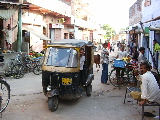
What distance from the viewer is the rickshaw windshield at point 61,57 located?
21.0 feet

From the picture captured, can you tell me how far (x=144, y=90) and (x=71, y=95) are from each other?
2.25m

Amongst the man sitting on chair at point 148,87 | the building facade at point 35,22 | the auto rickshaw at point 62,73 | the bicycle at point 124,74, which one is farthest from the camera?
the building facade at point 35,22

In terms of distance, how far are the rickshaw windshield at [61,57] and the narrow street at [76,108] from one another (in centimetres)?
129

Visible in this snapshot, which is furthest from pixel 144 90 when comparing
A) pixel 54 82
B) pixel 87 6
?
pixel 87 6

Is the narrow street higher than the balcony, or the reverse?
the balcony

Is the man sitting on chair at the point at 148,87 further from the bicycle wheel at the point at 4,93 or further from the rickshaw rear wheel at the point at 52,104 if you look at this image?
the bicycle wheel at the point at 4,93

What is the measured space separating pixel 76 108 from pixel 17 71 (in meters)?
5.94

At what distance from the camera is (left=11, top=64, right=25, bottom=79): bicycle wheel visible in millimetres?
11180

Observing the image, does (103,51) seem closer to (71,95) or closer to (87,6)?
(71,95)

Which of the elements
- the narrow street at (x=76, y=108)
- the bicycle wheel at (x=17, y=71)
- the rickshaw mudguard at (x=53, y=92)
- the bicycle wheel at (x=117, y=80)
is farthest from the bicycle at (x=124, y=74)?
the bicycle wheel at (x=17, y=71)

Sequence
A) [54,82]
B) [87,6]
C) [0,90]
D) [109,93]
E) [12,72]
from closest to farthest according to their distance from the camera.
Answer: [0,90] < [54,82] < [109,93] < [12,72] < [87,6]

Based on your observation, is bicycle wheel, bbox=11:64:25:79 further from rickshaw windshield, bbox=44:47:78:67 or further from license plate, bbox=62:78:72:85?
license plate, bbox=62:78:72:85

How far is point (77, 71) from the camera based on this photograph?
6.38 meters

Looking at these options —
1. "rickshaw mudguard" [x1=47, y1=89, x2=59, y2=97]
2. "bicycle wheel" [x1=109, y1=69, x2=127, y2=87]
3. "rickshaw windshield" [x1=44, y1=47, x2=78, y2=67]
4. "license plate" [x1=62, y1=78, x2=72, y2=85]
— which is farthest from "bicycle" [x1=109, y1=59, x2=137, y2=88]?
"rickshaw mudguard" [x1=47, y1=89, x2=59, y2=97]
